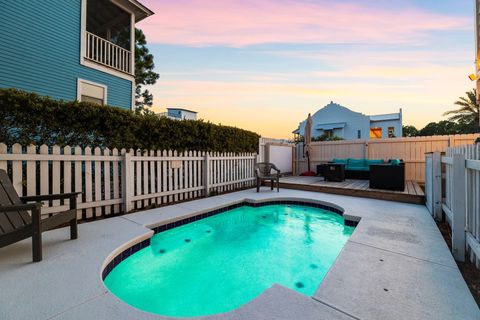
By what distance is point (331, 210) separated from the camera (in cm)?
489

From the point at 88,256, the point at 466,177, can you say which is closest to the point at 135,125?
the point at 88,256

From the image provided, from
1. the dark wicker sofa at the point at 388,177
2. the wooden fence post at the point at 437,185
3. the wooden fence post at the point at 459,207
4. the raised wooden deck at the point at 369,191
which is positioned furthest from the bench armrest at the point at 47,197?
the dark wicker sofa at the point at 388,177

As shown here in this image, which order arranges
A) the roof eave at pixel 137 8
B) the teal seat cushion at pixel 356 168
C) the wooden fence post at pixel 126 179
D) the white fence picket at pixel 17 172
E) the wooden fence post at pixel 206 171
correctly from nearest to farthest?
the white fence picket at pixel 17 172 → the wooden fence post at pixel 126 179 → the wooden fence post at pixel 206 171 → the roof eave at pixel 137 8 → the teal seat cushion at pixel 356 168

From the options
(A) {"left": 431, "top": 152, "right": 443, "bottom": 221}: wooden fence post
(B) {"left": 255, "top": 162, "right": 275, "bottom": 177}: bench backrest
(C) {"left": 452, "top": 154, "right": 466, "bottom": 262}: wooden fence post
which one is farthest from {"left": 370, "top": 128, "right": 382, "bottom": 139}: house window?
(C) {"left": 452, "top": 154, "right": 466, "bottom": 262}: wooden fence post

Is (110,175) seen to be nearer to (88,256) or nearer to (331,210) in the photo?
(88,256)

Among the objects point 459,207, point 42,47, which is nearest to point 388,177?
point 459,207

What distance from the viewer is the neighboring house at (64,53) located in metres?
5.44

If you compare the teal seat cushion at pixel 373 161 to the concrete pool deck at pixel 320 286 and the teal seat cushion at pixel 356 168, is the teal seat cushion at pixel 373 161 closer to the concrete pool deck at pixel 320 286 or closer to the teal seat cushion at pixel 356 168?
the teal seat cushion at pixel 356 168

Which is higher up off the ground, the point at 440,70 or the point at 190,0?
the point at 190,0

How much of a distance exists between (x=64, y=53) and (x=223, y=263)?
7.63m

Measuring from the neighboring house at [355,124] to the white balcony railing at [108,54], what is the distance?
19.9 m

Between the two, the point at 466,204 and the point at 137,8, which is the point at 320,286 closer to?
the point at 466,204

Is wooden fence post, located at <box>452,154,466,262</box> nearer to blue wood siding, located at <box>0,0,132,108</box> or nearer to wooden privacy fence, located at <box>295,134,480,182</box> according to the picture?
wooden privacy fence, located at <box>295,134,480,182</box>

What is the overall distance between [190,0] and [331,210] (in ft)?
22.7
